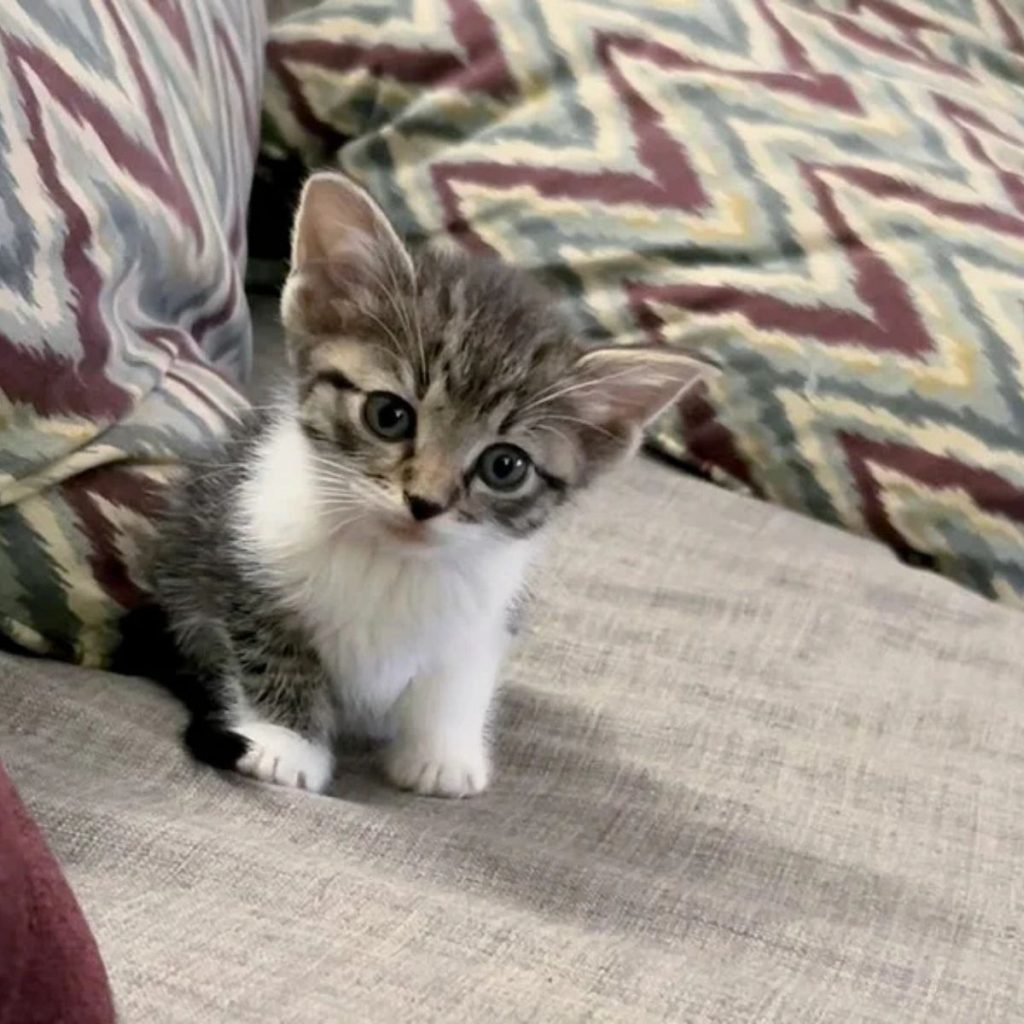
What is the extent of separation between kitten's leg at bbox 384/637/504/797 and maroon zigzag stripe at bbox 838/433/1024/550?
1.59ft

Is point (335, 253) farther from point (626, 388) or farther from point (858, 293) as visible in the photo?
Answer: point (858, 293)

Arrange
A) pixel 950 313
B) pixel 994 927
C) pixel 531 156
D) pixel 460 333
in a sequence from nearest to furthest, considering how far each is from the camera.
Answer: pixel 994 927 → pixel 460 333 → pixel 950 313 → pixel 531 156

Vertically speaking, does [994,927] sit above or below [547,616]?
above

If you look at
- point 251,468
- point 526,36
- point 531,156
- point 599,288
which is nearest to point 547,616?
point 251,468

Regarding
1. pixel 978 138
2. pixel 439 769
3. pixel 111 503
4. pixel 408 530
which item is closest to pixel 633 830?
pixel 439 769

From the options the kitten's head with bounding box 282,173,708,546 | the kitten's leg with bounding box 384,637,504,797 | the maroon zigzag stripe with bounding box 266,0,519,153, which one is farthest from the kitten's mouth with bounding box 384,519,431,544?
the maroon zigzag stripe with bounding box 266,0,519,153

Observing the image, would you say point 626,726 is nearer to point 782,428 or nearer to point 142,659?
point 142,659

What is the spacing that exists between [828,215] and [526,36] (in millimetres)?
356

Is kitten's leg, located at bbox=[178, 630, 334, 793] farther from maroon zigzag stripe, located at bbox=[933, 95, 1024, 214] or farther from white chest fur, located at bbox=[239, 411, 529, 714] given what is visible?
maroon zigzag stripe, located at bbox=[933, 95, 1024, 214]

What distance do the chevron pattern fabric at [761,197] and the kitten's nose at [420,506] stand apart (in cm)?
56

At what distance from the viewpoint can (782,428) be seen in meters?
1.48

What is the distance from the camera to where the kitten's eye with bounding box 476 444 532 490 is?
1.04 m

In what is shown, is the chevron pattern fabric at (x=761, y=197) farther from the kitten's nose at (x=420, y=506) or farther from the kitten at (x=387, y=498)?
the kitten's nose at (x=420, y=506)

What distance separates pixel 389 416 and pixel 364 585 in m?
0.11
